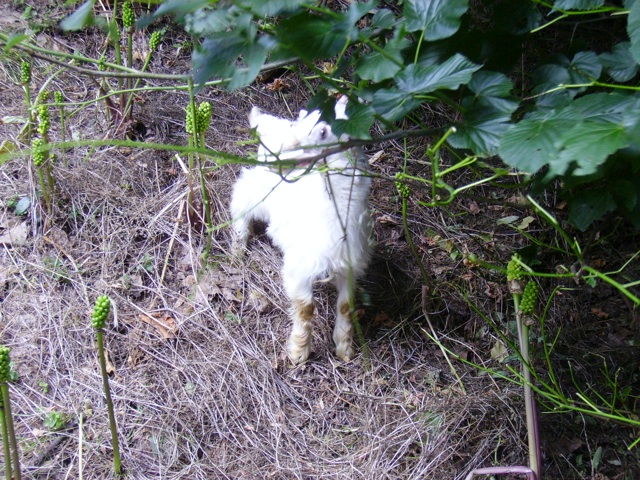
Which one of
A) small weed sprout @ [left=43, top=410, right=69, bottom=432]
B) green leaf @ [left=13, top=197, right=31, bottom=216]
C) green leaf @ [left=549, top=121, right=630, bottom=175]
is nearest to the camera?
green leaf @ [left=549, top=121, right=630, bottom=175]

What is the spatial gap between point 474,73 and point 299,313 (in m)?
1.43

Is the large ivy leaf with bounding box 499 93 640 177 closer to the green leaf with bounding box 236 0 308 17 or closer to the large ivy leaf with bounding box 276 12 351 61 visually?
the large ivy leaf with bounding box 276 12 351 61

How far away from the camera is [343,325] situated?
9.33 feet

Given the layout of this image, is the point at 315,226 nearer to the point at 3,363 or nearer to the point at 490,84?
the point at 490,84

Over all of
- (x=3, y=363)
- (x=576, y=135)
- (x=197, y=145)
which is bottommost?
(x=3, y=363)

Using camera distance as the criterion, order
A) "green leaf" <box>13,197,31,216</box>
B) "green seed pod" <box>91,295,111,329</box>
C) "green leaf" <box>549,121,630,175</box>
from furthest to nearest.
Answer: "green leaf" <box>13,197,31,216</box> → "green seed pod" <box>91,295,111,329</box> → "green leaf" <box>549,121,630,175</box>

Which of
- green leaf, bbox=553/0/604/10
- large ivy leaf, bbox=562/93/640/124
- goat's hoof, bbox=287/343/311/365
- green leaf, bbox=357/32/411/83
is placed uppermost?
green leaf, bbox=553/0/604/10

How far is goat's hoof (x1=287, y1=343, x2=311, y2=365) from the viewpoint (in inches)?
110

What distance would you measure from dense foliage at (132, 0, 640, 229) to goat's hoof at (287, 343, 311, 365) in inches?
51.6

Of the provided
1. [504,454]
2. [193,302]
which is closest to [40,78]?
[193,302]

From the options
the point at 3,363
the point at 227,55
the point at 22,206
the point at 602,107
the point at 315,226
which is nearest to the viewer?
the point at 227,55

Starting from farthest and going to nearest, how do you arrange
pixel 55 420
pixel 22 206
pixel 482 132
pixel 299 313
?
pixel 22 206, pixel 299 313, pixel 55 420, pixel 482 132

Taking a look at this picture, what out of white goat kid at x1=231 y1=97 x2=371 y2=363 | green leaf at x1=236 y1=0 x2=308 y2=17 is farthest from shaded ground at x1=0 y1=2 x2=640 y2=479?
green leaf at x1=236 y1=0 x2=308 y2=17

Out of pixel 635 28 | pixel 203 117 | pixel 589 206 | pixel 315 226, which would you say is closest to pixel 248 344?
pixel 315 226
